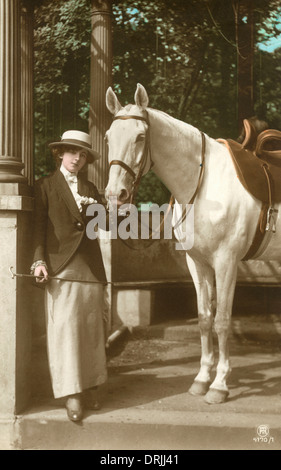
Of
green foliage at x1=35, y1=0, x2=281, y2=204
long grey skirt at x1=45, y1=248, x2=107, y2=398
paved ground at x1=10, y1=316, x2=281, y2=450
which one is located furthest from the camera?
green foliage at x1=35, y1=0, x2=281, y2=204

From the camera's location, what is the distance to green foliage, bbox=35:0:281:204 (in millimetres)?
8793

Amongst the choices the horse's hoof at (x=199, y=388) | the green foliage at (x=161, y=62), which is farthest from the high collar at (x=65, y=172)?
the green foliage at (x=161, y=62)

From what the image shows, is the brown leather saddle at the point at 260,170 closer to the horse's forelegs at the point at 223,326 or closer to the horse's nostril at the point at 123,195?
the horse's forelegs at the point at 223,326

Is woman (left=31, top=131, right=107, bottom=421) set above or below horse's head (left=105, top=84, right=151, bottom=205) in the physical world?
below

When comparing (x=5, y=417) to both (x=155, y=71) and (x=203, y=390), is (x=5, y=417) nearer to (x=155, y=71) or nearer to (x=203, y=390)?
(x=203, y=390)

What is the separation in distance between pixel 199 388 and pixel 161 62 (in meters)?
7.16

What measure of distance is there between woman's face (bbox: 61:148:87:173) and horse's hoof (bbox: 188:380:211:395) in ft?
6.63

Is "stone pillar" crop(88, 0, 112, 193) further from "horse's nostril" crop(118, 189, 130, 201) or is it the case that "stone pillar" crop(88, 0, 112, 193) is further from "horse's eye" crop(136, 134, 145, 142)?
"horse's nostril" crop(118, 189, 130, 201)

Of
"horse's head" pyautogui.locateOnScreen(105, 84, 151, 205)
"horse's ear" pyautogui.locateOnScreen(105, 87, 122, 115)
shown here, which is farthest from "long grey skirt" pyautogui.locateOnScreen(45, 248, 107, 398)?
"horse's ear" pyautogui.locateOnScreen(105, 87, 122, 115)

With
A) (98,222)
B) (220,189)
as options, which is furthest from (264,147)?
(98,222)

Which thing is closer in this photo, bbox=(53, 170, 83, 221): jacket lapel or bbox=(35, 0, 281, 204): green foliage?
bbox=(53, 170, 83, 221): jacket lapel

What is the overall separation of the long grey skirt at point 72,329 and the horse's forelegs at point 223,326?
96 centimetres

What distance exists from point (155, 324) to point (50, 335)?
332cm

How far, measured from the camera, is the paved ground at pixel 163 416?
3797 millimetres
